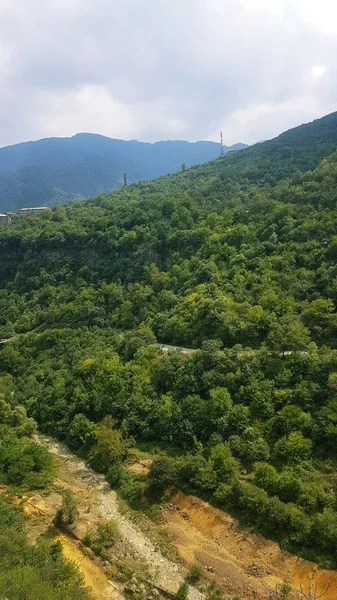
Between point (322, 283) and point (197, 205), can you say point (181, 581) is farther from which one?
point (197, 205)

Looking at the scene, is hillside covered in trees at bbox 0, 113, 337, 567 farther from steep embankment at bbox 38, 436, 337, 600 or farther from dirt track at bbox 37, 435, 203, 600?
dirt track at bbox 37, 435, 203, 600

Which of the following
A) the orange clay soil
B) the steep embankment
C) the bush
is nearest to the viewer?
the orange clay soil

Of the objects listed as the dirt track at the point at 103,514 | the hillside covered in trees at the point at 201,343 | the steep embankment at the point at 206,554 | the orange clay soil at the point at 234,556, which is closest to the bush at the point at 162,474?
the hillside covered in trees at the point at 201,343

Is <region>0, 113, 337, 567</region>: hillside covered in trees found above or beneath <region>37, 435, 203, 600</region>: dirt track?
above

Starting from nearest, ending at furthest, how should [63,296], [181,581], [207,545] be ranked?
[181,581]
[207,545]
[63,296]

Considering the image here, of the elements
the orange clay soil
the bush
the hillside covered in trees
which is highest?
the hillside covered in trees

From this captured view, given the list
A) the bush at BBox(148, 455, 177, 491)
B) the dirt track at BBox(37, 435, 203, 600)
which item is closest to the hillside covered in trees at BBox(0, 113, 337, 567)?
the bush at BBox(148, 455, 177, 491)

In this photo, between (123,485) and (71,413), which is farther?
(71,413)

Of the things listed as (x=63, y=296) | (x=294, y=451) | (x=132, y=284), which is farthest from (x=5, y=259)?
(x=294, y=451)
